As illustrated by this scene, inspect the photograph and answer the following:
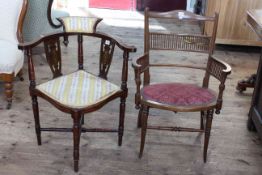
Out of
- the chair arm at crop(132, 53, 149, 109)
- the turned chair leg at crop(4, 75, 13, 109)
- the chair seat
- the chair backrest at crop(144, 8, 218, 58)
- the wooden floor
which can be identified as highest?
the chair backrest at crop(144, 8, 218, 58)

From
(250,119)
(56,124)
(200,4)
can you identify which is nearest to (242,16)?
(200,4)

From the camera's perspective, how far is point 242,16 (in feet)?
12.8

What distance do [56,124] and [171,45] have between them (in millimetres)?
966

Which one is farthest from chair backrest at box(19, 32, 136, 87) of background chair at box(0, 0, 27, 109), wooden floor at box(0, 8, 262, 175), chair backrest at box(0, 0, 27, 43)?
chair backrest at box(0, 0, 27, 43)

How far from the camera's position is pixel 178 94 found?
2.03 m

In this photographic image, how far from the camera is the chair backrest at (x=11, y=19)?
2863mm

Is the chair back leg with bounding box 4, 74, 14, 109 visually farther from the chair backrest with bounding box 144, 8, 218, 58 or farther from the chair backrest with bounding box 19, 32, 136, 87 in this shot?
the chair backrest with bounding box 144, 8, 218, 58

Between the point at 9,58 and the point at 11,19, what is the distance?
1.41 ft

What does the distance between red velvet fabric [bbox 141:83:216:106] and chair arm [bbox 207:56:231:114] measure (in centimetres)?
6

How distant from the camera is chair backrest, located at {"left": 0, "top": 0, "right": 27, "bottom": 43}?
2.86m

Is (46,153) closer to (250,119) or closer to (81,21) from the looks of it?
(81,21)

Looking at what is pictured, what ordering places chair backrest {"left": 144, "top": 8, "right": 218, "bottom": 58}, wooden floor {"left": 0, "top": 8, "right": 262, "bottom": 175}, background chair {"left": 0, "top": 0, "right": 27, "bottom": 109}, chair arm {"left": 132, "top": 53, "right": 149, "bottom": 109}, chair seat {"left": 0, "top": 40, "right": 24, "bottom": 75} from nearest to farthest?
chair arm {"left": 132, "top": 53, "right": 149, "bottom": 109}
wooden floor {"left": 0, "top": 8, "right": 262, "bottom": 175}
chair backrest {"left": 144, "top": 8, "right": 218, "bottom": 58}
chair seat {"left": 0, "top": 40, "right": 24, "bottom": 75}
background chair {"left": 0, "top": 0, "right": 27, "bottom": 109}

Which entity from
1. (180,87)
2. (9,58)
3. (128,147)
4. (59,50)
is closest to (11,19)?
(9,58)

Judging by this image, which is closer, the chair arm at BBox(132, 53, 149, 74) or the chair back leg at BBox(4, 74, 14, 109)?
the chair arm at BBox(132, 53, 149, 74)
